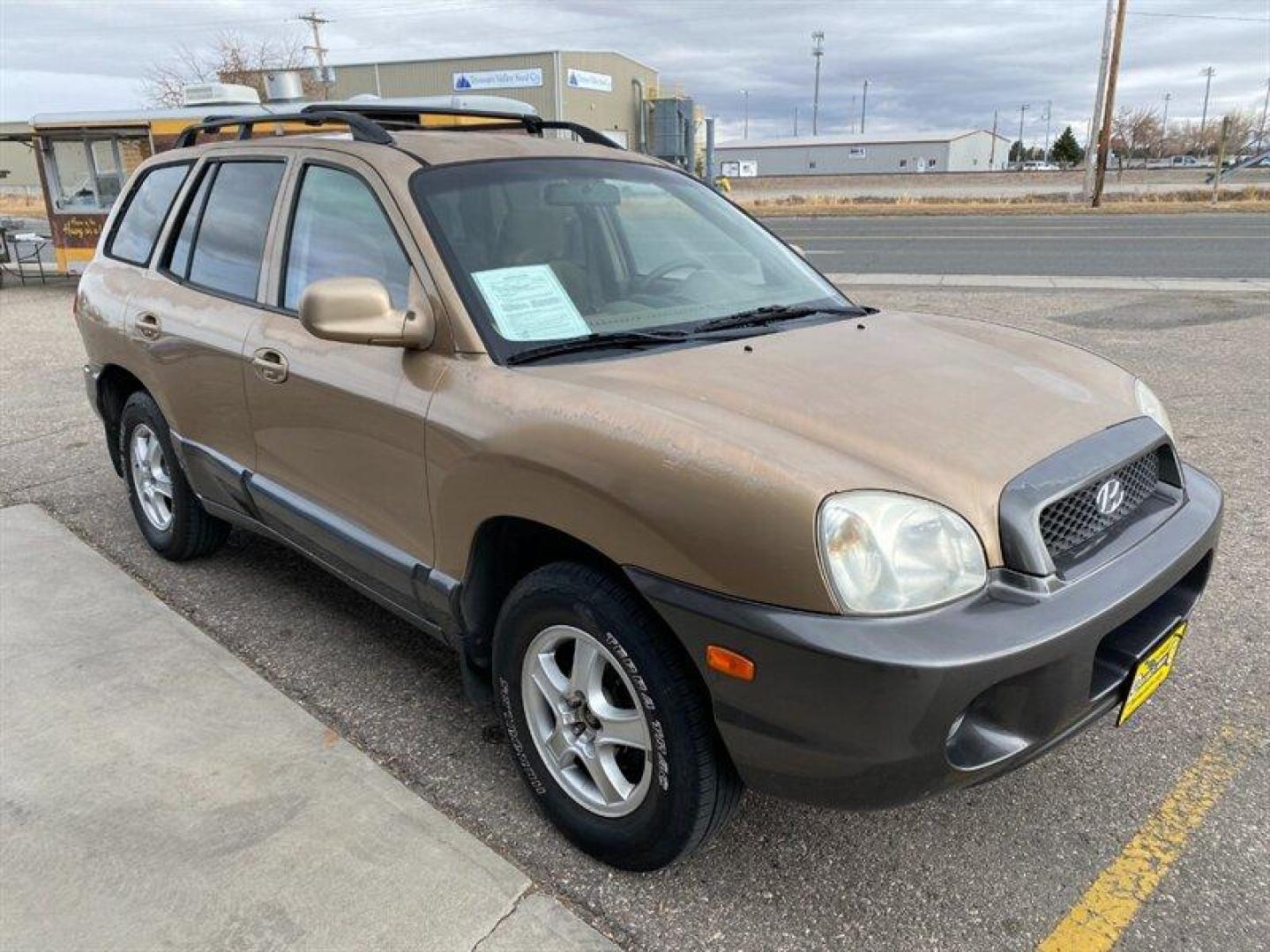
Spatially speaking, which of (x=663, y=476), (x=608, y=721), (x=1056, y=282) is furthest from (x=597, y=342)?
(x=1056, y=282)

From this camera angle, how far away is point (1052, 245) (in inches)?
707

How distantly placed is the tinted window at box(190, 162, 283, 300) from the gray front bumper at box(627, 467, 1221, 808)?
7.00 feet

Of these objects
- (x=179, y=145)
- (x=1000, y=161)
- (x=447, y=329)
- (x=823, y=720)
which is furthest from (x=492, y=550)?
(x=1000, y=161)

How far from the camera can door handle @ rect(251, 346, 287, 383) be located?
3.04 m

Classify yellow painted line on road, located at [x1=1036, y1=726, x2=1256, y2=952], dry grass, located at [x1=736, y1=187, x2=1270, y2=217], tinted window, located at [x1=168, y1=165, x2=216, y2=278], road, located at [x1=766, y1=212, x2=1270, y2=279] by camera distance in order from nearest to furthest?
yellow painted line on road, located at [x1=1036, y1=726, x2=1256, y2=952] → tinted window, located at [x1=168, y1=165, x2=216, y2=278] → road, located at [x1=766, y1=212, x2=1270, y2=279] → dry grass, located at [x1=736, y1=187, x2=1270, y2=217]

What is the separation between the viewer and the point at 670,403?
6.88ft

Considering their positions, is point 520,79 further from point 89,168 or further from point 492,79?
point 89,168

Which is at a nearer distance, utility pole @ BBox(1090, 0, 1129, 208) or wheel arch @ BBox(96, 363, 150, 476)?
wheel arch @ BBox(96, 363, 150, 476)

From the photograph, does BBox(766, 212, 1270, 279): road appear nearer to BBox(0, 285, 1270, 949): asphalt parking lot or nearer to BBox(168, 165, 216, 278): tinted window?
BBox(168, 165, 216, 278): tinted window

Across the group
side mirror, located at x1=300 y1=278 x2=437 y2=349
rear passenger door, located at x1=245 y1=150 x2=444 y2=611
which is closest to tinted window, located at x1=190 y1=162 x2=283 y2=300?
rear passenger door, located at x1=245 y1=150 x2=444 y2=611

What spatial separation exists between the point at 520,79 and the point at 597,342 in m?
49.4

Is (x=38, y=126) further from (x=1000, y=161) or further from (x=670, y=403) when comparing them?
(x=1000, y=161)

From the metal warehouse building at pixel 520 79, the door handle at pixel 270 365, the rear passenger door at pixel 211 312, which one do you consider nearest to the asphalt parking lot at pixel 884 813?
the rear passenger door at pixel 211 312

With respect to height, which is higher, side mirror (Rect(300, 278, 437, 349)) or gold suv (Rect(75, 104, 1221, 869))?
side mirror (Rect(300, 278, 437, 349))
